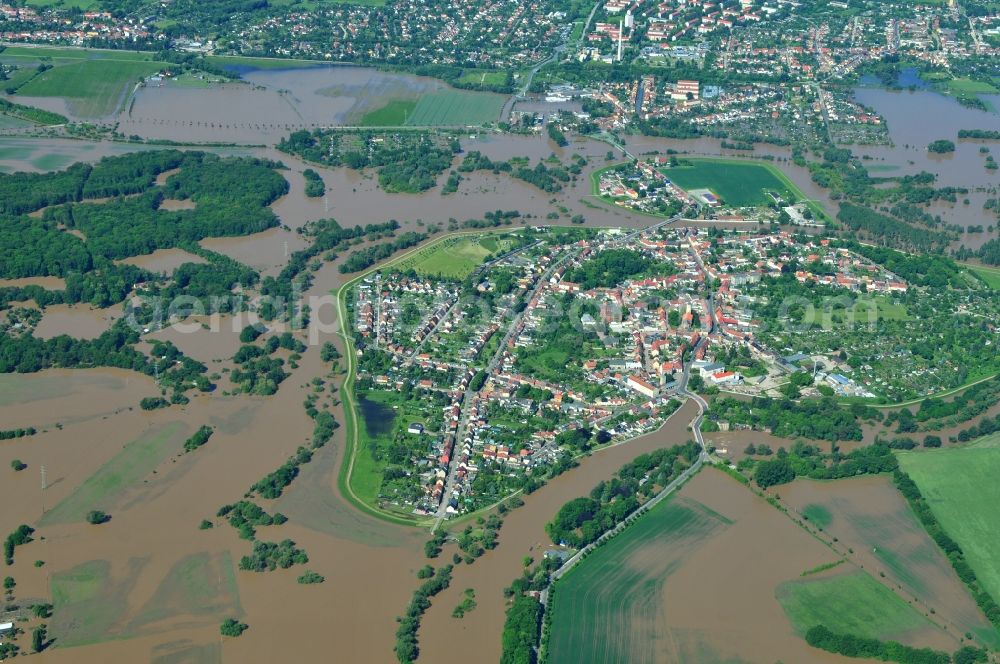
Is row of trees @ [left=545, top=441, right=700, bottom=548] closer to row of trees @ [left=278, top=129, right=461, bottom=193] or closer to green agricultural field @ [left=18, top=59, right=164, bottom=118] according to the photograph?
row of trees @ [left=278, top=129, right=461, bottom=193]

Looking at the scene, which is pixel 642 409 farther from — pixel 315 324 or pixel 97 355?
pixel 97 355

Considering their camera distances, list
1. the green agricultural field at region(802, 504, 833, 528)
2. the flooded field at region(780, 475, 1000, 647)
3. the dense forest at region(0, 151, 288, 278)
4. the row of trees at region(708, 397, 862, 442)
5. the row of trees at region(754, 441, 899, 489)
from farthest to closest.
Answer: the dense forest at region(0, 151, 288, 278)
the row of trees at region(708, 397, 862, 442)
the row of trees at region(754, 441, 899, 489)
the green agricultural field at region(802, 504, 833, 528)
the flooded field at region(780, 475, 1000, 647)

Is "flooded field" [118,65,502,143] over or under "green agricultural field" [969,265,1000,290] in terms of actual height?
under

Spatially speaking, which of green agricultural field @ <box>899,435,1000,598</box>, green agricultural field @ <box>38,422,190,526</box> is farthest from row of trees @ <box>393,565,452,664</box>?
green agricultural field @ <box>899,435,1000,598</box>

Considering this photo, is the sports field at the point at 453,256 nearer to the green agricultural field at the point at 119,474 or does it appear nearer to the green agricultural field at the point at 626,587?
the green agricultural field at the point at 119,474

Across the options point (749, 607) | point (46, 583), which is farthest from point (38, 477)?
point (749, 607)
